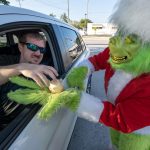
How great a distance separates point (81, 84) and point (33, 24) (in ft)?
2.15

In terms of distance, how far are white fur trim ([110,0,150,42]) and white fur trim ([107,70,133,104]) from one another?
307 mm

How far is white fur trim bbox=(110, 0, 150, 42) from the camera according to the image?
2023mm

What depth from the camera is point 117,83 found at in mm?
2348

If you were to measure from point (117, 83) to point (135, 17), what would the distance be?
0.51 m

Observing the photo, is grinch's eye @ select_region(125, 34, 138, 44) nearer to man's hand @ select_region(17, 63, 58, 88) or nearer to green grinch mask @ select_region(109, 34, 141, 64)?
green grinch mask @ select_region(109, 34, 141, 64)

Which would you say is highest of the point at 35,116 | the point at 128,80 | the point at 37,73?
the point at 37,73

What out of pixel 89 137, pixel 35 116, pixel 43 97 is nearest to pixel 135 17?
pixel 43 97

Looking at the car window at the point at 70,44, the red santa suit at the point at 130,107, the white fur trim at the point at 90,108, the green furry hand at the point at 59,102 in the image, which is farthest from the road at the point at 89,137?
the green furry hand at the point at 59,102

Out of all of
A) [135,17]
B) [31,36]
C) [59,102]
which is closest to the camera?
[59,102]

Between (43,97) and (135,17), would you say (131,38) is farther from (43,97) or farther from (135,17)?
(43,97)

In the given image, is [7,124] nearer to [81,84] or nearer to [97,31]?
[81,84]

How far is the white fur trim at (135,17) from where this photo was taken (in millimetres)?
2023

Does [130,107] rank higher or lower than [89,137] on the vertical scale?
higher

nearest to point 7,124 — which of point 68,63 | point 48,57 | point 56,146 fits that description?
point 56,146
